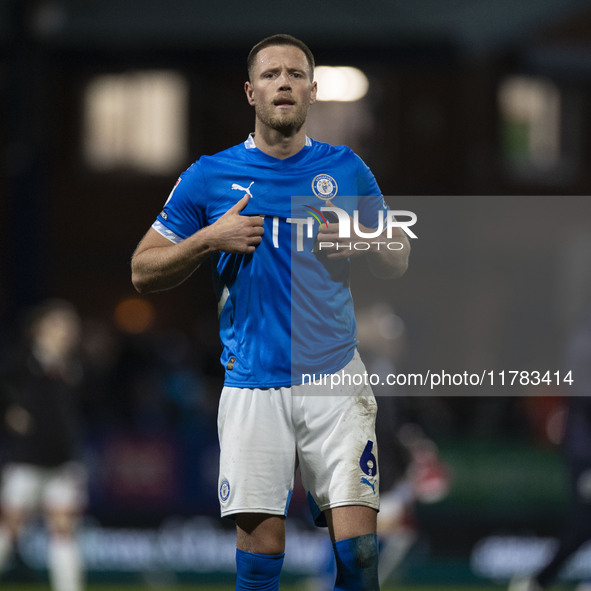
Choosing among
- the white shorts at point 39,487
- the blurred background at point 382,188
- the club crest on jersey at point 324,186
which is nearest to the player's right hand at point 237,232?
the club crest on jersey at point 324,186

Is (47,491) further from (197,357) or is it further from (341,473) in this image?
→ (341,473)

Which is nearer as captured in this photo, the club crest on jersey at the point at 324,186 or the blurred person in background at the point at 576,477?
the club crest on jersey at the point at 324,186

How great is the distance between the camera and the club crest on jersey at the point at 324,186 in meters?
3.93

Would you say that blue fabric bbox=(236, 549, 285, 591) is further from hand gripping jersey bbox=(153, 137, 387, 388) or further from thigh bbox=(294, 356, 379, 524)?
hand gripping jersey bbox=(153, 137, 387, 388)

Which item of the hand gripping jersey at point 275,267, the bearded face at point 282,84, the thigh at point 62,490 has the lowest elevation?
the thigh at point 62,490

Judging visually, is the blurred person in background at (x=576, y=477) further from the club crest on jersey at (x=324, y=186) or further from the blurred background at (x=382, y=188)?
the club crest on jersey at (x=324, y=186)

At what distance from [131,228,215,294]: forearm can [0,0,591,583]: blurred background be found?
6242mm

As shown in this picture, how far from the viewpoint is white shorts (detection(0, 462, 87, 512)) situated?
888cm

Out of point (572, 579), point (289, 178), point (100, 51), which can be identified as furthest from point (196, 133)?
point (289, 178)

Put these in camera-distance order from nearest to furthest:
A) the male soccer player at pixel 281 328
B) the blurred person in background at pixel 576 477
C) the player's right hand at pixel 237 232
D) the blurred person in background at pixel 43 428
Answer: the player's right hand at pixel 237 232, the male soccer player at pixel 281 328, the blurred person in background at pixel 576 477, the blurred person in background at pixel 43 428

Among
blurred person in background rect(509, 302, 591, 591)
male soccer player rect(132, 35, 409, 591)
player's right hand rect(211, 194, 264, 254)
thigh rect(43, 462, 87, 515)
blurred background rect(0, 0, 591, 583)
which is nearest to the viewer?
Answer: player's right hand rect(211, 194, 264, 254)

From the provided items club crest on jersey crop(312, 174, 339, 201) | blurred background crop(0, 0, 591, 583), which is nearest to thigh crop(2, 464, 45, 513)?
blurred background crop(0, 0, 591, 583)

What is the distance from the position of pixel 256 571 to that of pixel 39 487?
18.0 feet

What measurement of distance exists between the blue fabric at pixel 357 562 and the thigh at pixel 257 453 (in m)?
0.28
